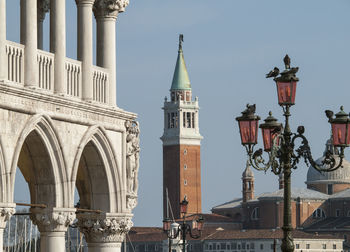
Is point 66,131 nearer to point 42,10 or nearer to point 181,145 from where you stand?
point 42,10

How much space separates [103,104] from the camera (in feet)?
60.2

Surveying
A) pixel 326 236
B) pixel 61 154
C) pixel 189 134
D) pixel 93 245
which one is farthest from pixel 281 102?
pixel 189 134

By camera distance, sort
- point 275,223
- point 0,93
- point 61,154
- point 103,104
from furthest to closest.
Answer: point 275,223
point 103,104
point 61,154
point 0,93

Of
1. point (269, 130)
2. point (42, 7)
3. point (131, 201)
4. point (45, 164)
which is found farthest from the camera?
point (131, 201)

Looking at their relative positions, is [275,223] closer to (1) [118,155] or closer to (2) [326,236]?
(2) [326,236]

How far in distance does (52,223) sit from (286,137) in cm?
346

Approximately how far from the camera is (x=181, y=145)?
147250mm

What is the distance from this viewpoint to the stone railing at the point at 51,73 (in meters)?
16.3

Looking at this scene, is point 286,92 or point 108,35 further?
point 108,35

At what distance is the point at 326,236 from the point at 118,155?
12112cm

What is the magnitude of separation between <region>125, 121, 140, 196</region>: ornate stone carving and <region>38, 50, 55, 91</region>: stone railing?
83.9 inches

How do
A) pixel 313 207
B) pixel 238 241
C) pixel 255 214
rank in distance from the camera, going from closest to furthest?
pixel 238 241
pixel 313 207
pixel 255 214

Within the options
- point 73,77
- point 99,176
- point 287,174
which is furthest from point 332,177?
point 287,174

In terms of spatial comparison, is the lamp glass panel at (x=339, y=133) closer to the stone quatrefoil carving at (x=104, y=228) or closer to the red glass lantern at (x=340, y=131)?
the red glass lantern at (x=340, y=131)
